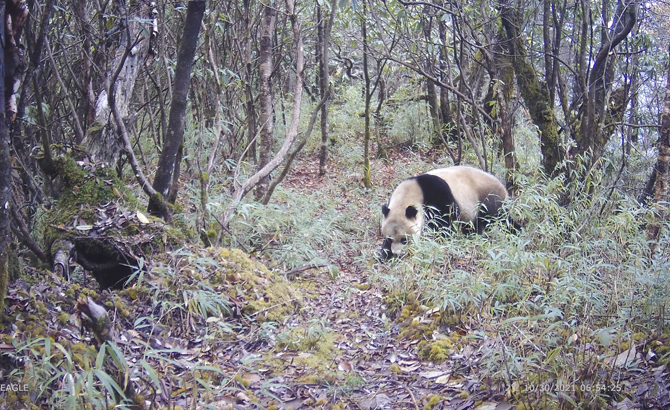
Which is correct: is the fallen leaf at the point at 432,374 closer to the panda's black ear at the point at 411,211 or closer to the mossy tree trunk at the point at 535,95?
the panda's black ear at the point at 411,211

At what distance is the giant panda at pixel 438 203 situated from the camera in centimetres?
698

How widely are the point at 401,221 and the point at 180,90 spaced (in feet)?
11.6

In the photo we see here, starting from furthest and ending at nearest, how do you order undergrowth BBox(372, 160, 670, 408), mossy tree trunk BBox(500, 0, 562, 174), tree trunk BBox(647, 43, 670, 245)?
mossy tree trunk BBox(500, 0, 562, 174), tree trunk BBox(647, 43, 670, 245), undergrowth BBox(372, 160, 670, 408)

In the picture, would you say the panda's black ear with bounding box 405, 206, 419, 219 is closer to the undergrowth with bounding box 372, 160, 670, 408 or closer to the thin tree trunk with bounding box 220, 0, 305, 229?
the undergrowth with bounding box 372, 160, 670, 408

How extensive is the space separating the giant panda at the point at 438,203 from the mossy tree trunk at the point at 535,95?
0.95m

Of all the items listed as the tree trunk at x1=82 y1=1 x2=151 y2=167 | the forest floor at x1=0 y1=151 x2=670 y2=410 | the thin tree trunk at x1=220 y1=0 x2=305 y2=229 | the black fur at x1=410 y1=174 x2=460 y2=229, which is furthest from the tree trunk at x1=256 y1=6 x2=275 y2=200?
the forest floor at x1=0 y1=151 x2=670 y2=410

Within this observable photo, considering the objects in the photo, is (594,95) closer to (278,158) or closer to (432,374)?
(278,158)

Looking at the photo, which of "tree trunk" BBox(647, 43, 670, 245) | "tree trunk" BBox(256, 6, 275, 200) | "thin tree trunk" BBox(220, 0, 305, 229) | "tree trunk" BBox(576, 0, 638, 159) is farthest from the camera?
"tree trunk" BBox(256, 6, 275, 200)

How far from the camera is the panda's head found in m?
6.91

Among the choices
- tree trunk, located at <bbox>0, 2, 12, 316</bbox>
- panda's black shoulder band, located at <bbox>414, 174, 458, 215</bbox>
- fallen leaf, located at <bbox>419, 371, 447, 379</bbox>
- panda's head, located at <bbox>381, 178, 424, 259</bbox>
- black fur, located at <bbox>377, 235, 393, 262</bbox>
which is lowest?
fallen leaf, located at <bbox>419, 371, 447, 379</bbox>

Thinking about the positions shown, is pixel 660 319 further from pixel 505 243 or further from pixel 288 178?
pixel 288 178

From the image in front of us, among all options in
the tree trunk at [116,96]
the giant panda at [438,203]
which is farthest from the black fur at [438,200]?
the tree trunk at [116,96]

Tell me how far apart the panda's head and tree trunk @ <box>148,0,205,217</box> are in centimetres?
316

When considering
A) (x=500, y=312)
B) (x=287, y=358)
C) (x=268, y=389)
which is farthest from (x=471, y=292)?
(x=268, y=389)
